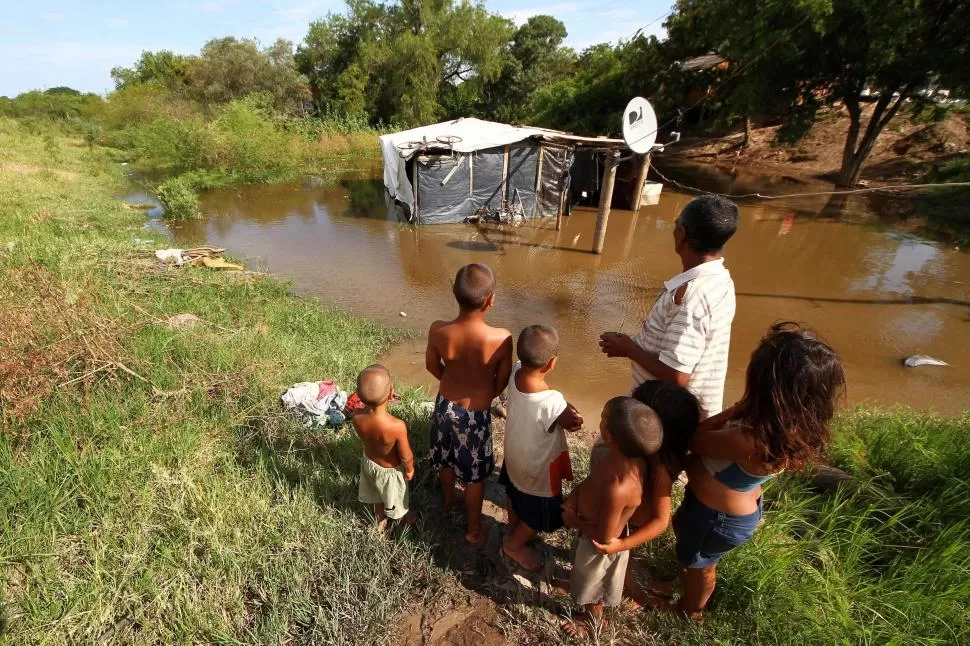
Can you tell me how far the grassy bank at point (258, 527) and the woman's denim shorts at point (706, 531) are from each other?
1.19 ft

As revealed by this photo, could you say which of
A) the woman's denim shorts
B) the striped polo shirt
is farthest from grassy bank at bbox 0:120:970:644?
the striped polo shirt

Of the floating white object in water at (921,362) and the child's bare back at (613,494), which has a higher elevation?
the child's bare back at (613,494)

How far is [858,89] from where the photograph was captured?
12.3 metres

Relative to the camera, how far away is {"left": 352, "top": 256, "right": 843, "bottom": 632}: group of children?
55.7 inches

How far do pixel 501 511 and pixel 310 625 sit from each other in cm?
115

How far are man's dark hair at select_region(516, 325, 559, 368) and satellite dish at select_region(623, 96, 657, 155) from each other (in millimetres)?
6785

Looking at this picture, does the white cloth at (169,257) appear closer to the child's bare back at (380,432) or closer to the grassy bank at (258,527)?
the grassy bank at (258,527)

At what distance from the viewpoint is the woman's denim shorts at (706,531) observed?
164 cm

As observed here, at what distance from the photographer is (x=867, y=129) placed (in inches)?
520

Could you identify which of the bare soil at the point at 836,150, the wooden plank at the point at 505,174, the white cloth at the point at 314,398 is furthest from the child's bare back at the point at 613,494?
the bare soil at the point at 836,150

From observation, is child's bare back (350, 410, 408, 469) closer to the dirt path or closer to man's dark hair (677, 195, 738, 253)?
the dirt path

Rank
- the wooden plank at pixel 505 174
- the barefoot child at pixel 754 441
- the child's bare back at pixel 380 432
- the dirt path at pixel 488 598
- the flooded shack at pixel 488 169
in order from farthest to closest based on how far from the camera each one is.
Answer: the wooden plank at pixel 505 174, the flooded shack at pixel 488 169, the child's bare back at pixel 380 432, the dirt path at pixel 488 598, the barefoot child at pixel 754 441

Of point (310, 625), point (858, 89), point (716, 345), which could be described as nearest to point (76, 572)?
point (310, 625)

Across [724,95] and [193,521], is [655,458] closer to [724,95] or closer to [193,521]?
[193,521]
